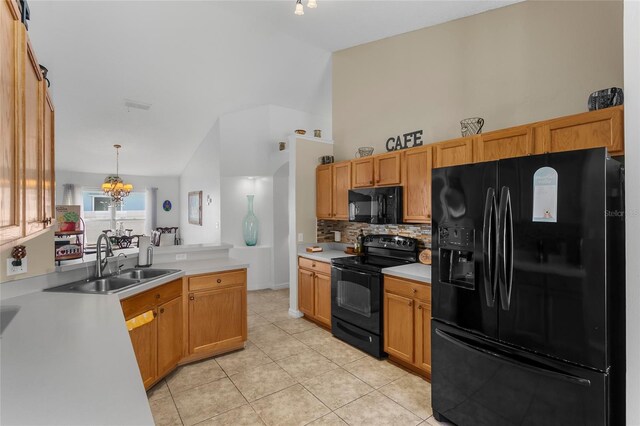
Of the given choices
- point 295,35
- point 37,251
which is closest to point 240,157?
point 295,35

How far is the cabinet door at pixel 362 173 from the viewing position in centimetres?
377

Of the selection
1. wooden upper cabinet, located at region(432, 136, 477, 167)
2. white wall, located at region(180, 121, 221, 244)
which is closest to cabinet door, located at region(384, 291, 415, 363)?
wooden upper cabinet, located at region(432, 136, 477, 167)

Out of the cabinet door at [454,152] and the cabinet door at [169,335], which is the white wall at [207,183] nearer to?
the cabinet door at [169,335]

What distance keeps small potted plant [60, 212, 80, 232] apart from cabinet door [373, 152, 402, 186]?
5184 mm

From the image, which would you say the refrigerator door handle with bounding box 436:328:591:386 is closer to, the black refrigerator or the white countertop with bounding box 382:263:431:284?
the black refrigerator

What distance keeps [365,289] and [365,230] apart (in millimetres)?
1118

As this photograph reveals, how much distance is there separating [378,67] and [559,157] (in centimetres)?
303

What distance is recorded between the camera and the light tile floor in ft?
7.48

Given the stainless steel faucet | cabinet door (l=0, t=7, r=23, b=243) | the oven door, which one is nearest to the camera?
cabinet door (l=0, t=7, r=23, b=243)

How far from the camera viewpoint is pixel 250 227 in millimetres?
6074

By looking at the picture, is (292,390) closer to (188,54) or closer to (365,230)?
(365,230)

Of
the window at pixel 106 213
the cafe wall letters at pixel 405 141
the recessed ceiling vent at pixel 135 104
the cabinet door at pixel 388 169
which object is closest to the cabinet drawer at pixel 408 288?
the cabinet door at pixel 388 169

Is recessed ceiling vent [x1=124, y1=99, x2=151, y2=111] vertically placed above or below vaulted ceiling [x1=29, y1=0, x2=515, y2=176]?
below

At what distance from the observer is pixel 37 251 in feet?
7.49
